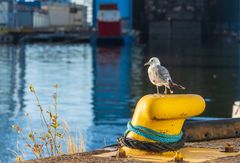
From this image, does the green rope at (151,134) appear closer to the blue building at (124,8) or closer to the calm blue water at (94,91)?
the calm blue water at (94,91)

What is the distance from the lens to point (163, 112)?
26.7 ft

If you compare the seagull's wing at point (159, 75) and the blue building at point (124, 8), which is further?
the blue building at point (124, 8)

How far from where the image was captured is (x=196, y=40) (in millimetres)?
118938

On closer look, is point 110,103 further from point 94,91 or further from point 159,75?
point 159,75

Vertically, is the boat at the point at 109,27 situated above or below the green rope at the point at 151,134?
below

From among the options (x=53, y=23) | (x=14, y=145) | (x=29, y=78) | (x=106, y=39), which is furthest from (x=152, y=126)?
(x=53, y=23)

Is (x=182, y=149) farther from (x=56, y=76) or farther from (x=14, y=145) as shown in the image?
(x=56, y=76)

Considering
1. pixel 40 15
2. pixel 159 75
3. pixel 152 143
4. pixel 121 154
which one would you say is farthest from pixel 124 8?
pixel 121 154

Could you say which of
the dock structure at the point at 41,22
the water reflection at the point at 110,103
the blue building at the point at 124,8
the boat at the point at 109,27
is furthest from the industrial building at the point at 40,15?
the water reflection at the point at 110,103

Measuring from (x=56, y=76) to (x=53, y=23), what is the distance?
85.9 metres

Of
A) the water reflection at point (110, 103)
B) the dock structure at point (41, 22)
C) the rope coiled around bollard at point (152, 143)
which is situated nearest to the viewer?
the rope coiled around bollard at point (152, 143)

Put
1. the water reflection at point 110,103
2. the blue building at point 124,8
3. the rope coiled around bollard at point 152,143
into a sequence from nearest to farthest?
the rope coiled around bollard at point 152,143 → the water reflection at point 110,103 → the blue building at point 124,8

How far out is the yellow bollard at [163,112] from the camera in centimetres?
813

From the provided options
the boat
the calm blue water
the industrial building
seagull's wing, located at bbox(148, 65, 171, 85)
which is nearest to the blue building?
the industrial building
